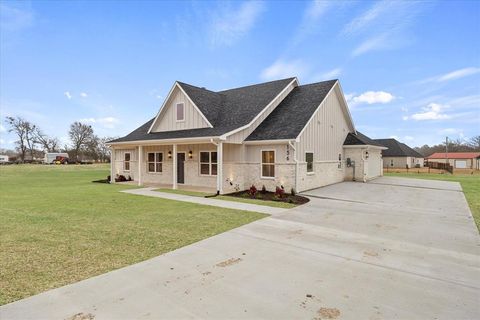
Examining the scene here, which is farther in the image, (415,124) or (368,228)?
(415,124)

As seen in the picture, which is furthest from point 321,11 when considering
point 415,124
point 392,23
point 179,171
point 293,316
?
point 415,124

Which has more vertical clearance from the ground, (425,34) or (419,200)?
(425,34)

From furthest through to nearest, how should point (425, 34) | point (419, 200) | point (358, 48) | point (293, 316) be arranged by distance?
point (358, 48) → point (425, 34) → point (419, 200) → point (293, 316)

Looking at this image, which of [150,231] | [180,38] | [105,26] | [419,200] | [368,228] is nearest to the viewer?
[150,231]

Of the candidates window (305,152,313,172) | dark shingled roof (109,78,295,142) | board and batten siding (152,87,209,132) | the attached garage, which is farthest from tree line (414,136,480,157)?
board and batten siding (152,87,209,132)

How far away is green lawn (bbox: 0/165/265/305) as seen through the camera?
417 centimetres

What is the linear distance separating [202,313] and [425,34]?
21.1 meters

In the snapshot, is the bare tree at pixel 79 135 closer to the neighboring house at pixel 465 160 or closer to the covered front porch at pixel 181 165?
the covered front porch at pixel 181 165

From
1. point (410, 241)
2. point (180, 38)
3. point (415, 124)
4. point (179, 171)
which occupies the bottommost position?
point (410, 241)

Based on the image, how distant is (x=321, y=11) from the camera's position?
16047 mm

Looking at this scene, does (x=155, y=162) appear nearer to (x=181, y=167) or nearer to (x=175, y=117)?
(x=181, y=167)

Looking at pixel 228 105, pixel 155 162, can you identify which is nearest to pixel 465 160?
pixel 228 105

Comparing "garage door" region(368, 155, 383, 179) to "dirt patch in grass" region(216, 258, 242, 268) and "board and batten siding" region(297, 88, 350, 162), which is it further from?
"dirt patch in grass" region(216, 258, 242, 268)

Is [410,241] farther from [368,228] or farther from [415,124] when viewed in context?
[415,124]
